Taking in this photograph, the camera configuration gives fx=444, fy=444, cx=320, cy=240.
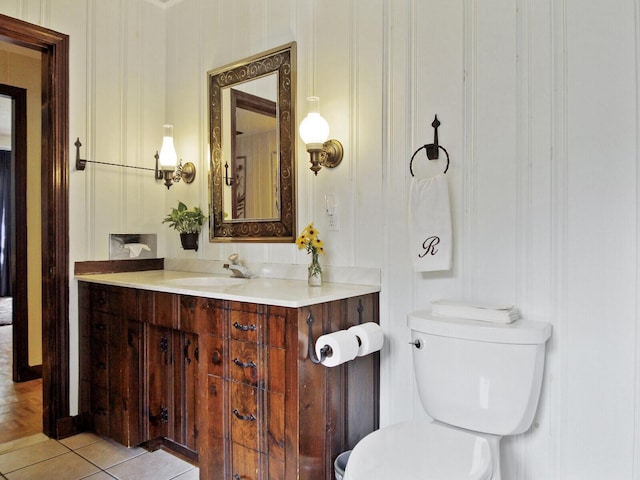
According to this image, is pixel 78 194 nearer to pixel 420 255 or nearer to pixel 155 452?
pixel 155 452

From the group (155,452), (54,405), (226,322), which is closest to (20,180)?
(54,405)

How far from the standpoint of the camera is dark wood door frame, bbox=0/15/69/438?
93.9 inches

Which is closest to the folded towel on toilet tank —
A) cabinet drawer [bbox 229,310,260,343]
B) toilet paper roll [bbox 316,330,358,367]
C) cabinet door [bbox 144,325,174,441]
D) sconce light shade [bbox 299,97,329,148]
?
toilet paper roll [bbox 316,330,358,367]

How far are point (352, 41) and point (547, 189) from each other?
1081 millimetres

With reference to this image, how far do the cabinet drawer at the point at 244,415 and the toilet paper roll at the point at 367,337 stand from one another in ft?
1.37

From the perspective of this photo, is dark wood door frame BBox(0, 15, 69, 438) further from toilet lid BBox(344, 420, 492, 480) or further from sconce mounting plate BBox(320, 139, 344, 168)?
toilet lid BBox(344, 420, 492, 480)

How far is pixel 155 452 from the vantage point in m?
2.19

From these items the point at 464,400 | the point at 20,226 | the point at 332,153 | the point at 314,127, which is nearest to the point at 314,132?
the point at 314,127

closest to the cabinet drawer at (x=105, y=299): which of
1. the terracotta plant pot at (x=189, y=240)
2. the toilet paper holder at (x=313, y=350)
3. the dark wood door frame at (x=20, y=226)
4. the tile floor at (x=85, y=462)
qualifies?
the terracotta plant pot at (x=189, y=240)

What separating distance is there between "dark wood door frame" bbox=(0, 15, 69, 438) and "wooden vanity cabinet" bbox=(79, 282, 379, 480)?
24 cm

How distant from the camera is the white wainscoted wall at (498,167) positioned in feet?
4.61

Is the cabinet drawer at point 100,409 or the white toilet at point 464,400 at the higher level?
the white toilet at point 464,400

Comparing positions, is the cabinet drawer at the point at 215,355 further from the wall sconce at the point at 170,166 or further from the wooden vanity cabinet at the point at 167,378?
the wall sconce at the point at 170,166

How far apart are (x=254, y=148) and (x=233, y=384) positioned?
1.24 meters
